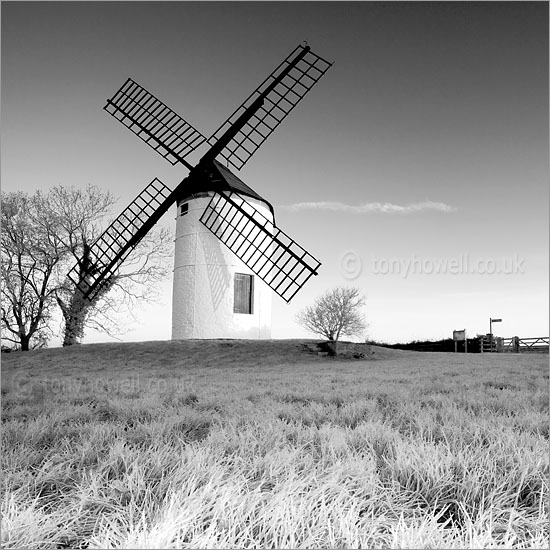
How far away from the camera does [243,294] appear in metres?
21.2

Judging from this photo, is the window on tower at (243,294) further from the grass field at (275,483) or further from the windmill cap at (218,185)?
the grass field at (275,483)

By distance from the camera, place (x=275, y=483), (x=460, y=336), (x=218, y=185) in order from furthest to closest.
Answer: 1. (x=460, y=336)
2. (x=218, y=185)
3. (x=275, y=483)

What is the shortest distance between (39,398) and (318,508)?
176 inches

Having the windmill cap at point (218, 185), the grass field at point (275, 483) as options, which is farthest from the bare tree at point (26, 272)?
the grass field at point (275, 483)

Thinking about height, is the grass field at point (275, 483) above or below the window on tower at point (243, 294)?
below

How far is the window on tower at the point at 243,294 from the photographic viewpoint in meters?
21.0

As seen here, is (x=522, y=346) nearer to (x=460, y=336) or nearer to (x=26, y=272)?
(x=460, y=336)

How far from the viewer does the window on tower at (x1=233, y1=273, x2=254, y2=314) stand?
21.0 metres

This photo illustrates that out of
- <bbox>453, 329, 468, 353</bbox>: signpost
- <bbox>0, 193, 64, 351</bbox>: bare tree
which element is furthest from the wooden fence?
<bbox>0, 193, 64, 351</bbox>: bare tree

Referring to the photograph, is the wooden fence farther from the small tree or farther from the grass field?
the grass field

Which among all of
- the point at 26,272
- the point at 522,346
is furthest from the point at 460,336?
the point at 26,272

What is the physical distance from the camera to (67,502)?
2061 mm

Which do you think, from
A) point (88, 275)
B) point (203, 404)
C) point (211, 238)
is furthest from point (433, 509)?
point (88, 275)

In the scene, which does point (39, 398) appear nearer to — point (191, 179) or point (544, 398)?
point (544, 398)
